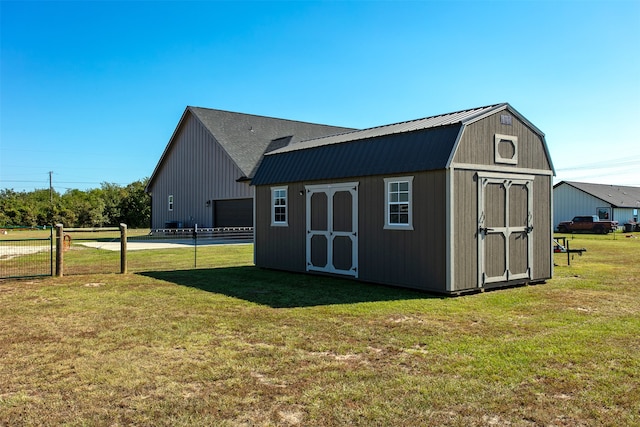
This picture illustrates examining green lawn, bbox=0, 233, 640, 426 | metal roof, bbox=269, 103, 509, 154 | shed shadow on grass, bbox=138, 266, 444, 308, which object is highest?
metal roof, bbox=269, 103, 509, 154

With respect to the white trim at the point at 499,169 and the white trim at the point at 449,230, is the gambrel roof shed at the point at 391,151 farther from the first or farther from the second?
the white trim at the point at 449,230

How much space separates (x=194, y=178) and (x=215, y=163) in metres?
2.63

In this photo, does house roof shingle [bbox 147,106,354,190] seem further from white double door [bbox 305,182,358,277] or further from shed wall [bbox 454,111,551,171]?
shed wall [bbox 454,111,551,171]

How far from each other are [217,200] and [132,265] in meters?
14.8

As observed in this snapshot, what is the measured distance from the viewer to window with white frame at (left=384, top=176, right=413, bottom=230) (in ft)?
34.1

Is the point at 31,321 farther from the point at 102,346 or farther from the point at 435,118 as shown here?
the point at 435,118

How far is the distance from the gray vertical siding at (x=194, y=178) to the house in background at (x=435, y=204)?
15.6m

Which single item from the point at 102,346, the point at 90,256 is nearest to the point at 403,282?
the point at 102,346

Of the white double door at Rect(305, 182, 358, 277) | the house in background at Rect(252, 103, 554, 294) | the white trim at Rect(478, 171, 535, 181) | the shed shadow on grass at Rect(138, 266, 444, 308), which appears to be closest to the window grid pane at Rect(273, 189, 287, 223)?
the house in background at Rect(252, 103, 554, 294)

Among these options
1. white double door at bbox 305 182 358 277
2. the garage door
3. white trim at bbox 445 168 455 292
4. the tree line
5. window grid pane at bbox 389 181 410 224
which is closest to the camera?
white trim at bbox 445 168 455 292

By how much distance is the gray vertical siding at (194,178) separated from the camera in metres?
29.1

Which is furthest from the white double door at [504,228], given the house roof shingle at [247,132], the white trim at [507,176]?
the house roof shingle at [247,132]

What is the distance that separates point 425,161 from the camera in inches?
397

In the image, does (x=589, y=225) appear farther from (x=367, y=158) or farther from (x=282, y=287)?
(x=282, y=287)
